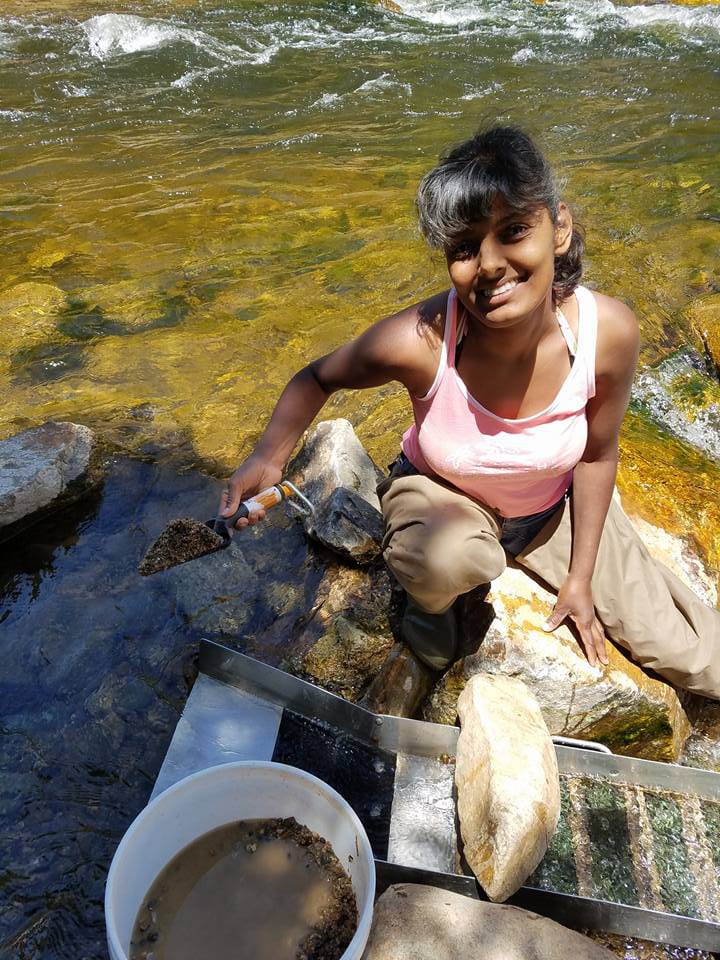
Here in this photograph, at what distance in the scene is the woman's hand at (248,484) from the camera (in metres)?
2.25

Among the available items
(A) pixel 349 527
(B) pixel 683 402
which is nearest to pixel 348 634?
(A) pixel 349 527

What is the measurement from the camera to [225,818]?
1973mm

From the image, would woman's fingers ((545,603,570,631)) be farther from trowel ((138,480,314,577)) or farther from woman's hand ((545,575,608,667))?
trowel ((138,480,314,577))

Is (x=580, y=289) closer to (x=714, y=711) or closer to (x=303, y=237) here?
(x=714, y=711)

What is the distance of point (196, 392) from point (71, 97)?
5.39 meters

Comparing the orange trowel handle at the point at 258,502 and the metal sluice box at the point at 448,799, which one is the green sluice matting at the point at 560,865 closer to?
the metal sluice box at the point at 448,799

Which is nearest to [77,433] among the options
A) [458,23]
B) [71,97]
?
[71,97]

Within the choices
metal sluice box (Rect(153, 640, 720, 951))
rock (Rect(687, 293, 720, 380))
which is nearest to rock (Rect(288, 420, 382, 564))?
metal sluice box (Rect(153, 640, 720, 951))

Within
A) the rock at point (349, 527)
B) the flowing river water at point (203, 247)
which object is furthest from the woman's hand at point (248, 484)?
the flowing river water at point (203, 247)

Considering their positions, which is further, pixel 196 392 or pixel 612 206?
pixel 612 206

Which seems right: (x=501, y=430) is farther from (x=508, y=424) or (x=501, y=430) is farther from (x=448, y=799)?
(x=448, y=799)

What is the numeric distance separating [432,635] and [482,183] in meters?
1.30

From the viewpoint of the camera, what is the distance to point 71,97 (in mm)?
7766

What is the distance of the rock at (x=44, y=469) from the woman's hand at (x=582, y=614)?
1787mm
